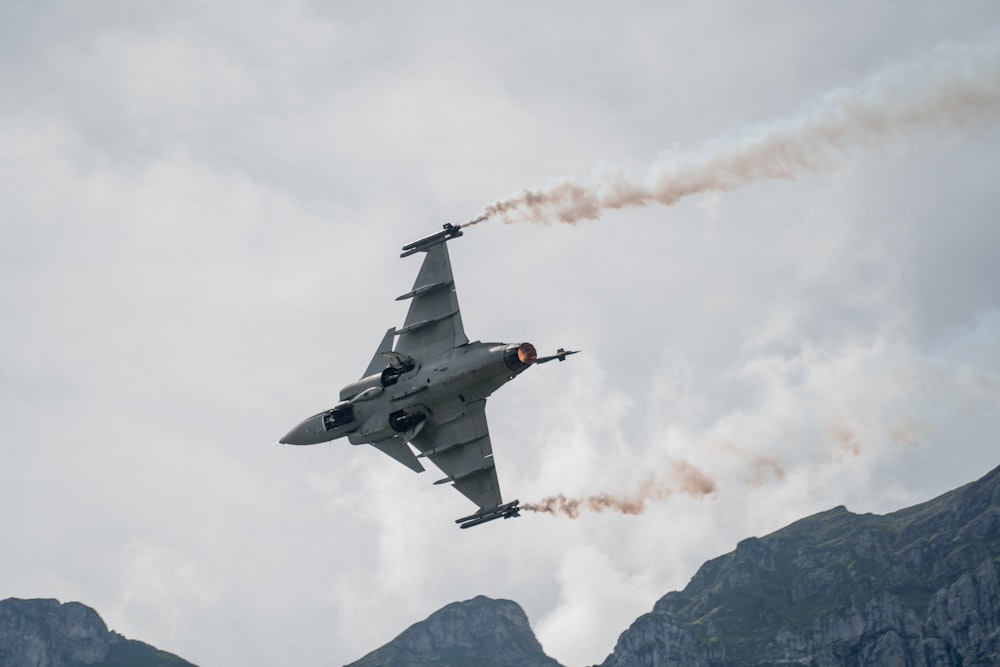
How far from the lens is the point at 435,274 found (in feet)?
326

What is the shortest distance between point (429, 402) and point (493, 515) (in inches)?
424

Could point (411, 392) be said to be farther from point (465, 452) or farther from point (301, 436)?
point (301, 436)

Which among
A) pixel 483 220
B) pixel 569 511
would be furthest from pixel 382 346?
pixel 569 511

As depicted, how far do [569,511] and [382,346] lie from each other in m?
20.4

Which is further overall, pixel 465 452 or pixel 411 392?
pixel 465 452

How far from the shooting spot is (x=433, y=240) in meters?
99.1

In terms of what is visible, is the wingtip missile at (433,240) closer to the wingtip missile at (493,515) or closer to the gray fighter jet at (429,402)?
the gray fighter jet at (429,402)

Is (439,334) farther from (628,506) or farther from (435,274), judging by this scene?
(628,506)

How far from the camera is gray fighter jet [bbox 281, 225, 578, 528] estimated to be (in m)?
94.6

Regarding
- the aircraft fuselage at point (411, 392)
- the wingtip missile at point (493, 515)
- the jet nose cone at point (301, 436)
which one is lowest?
the wingtip missile at point (493, 515)

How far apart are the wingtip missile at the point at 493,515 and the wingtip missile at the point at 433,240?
70.4ft

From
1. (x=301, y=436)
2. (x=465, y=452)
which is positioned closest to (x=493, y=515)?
(x=465, y=452)

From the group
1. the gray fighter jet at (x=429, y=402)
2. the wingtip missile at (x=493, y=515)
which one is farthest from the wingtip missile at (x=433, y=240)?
the wingtip missile at (x=493, y=515)

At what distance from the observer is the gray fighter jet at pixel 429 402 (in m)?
94.6
